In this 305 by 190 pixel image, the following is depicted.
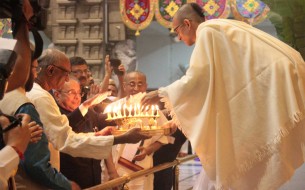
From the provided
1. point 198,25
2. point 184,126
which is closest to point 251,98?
point 184,126

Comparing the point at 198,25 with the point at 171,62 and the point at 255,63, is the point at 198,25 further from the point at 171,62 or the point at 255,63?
the point at 171,62

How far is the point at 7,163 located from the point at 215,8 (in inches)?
275

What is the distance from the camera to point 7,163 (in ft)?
5.62

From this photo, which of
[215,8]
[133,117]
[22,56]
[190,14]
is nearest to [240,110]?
[133,117]

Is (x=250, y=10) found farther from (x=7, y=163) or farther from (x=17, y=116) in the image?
(x=7, y=163)

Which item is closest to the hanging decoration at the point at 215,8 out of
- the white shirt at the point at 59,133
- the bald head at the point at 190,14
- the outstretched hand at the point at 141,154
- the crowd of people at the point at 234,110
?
the bald head at the point at 190,14

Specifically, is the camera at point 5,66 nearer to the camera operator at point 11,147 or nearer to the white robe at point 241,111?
the camera operator at point 11,147

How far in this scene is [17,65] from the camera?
1946 millimetres

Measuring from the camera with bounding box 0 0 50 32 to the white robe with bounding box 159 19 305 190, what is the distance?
64.1 inches

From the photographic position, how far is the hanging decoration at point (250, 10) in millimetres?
8234

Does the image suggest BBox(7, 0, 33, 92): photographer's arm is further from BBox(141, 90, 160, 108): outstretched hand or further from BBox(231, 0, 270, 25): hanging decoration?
BBox(231, 0, 270, 25): hanging decoration

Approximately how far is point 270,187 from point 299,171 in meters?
2.82

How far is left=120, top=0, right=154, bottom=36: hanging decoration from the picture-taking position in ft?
29.2

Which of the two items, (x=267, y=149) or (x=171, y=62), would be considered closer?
(x=267, y=149)
